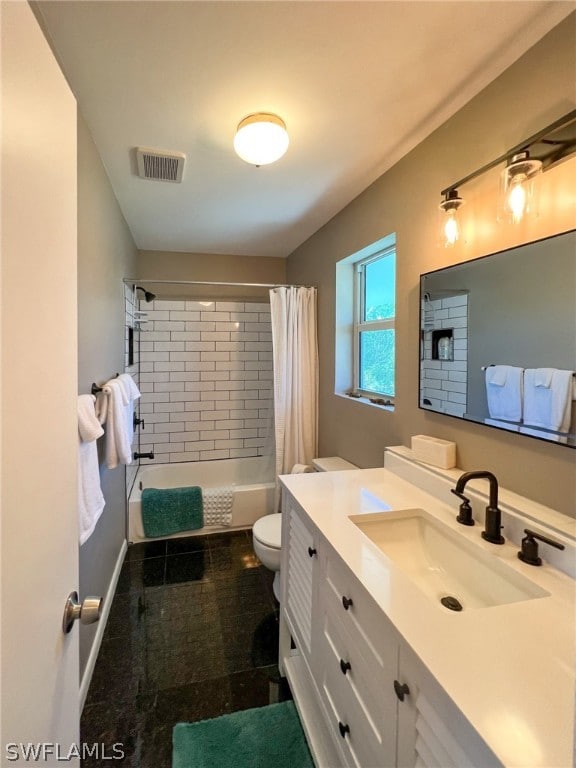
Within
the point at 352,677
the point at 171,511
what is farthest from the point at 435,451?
the point at 171,511

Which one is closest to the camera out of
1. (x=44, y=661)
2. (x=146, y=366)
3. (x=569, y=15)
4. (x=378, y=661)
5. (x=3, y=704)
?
(x=3, y=704)

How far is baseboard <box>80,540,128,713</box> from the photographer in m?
1.52

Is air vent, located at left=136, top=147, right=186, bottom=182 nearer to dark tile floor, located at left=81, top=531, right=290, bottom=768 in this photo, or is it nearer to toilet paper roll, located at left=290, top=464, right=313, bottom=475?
toilet paper roll, located at left=290, top=464, right=313, bottom=475

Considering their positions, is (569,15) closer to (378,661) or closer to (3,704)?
(378,661)

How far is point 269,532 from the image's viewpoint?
6.86ft

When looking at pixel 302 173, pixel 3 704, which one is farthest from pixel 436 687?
pixel 302 173

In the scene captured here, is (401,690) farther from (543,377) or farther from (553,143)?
(553,143)

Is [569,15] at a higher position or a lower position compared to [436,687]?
higher

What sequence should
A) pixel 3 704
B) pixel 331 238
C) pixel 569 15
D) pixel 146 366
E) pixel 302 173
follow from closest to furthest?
pixel 3 704
pixel 569 15
pixel 302 173
pixel 331 238
pixel 146 366

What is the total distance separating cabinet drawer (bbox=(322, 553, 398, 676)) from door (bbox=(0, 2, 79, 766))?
26.8 inches

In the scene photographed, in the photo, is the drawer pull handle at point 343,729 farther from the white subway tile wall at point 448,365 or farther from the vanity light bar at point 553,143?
the vanity light bar at point 553,143

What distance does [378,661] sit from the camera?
0.86m

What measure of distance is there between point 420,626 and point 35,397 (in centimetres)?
88

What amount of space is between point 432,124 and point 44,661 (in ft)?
6.86
